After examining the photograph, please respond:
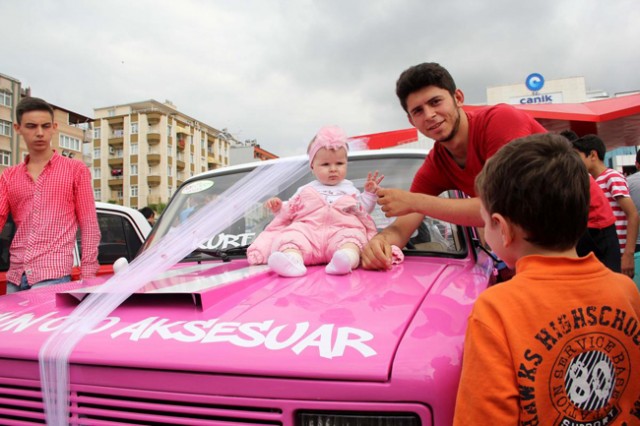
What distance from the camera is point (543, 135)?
1226 millimetres

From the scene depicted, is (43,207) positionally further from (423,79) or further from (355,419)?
(355,419)

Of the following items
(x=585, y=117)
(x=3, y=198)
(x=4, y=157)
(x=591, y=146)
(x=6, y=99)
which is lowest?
(x=3, y=198)

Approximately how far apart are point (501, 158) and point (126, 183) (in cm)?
5969

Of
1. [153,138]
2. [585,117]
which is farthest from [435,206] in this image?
[153,138]

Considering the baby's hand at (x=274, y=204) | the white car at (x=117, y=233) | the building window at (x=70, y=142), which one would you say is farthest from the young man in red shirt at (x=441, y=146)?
the building window at (x=70, y=142)

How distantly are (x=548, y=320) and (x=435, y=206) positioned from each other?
1.04 metres

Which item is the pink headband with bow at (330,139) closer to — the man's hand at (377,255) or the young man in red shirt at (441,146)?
the young man in red shirt at (441,146)

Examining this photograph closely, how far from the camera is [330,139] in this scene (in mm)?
2438

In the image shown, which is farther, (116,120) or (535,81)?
(116,120)

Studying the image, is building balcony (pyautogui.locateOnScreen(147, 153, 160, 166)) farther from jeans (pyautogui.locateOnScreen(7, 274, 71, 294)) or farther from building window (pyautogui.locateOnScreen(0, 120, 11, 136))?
jeans (pyautogui.locateOnScreen(7, 274, 71, 294))

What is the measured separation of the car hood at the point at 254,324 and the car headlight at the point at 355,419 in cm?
9

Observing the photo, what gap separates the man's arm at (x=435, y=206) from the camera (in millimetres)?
1997

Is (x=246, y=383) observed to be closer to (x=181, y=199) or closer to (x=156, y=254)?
(x=156, y=254)

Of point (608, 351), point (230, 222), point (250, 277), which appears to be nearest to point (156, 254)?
point (230, 222)
